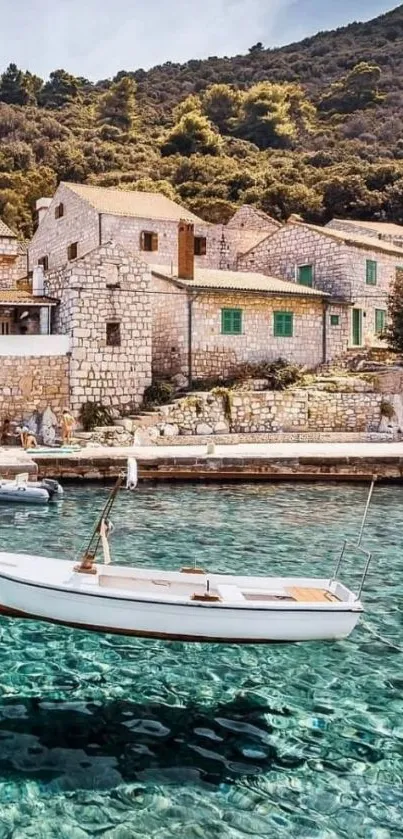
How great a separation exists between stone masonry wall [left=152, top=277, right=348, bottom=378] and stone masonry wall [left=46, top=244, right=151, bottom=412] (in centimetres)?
165

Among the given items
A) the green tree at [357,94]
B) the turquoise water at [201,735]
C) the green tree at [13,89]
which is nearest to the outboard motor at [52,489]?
the turquoise water at [201,735]

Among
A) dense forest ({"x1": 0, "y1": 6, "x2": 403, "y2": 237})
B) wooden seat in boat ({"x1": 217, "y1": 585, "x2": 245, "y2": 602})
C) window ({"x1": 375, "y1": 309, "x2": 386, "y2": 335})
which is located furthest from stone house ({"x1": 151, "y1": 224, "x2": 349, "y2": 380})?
dense forest ({"x1": 0, "y1": 6, "x2": 403, "y2": 237})

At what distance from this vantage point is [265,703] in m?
7.30

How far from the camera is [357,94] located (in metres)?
101

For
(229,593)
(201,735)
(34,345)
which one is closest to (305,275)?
(34,345)

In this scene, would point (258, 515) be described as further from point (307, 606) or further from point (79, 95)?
point (79, 95)

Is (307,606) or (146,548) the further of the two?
(146,548)

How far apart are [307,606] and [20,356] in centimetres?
1942

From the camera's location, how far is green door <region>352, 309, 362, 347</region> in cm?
3284

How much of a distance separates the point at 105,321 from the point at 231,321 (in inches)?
208

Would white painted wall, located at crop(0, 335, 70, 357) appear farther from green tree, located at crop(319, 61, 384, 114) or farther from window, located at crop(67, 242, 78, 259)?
green tree, located at crop(319, 61, 384, 114)

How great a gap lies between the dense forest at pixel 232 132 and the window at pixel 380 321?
60.6 feet

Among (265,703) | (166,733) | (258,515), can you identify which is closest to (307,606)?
(265,703)

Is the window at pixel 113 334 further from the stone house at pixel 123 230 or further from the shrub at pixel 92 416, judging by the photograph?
the stone house at pixel 123 230
